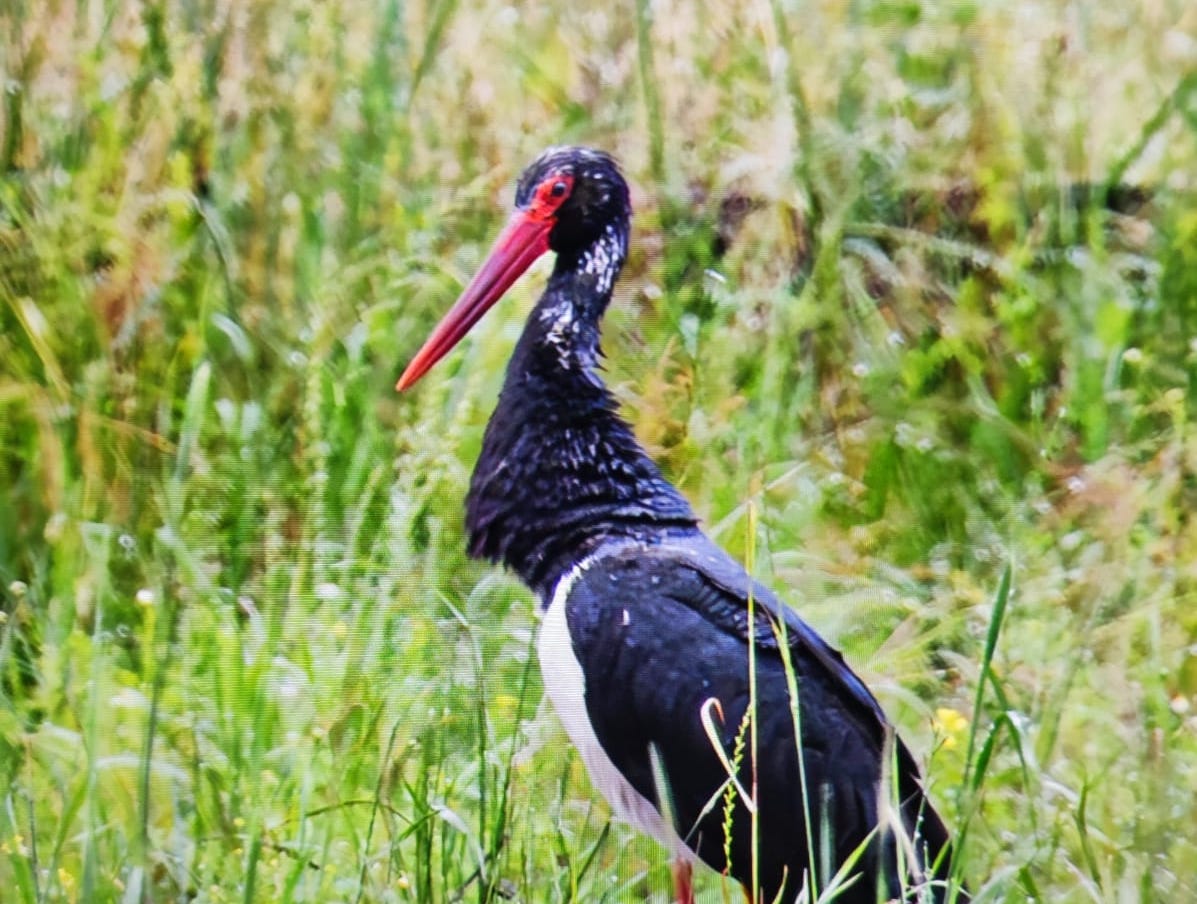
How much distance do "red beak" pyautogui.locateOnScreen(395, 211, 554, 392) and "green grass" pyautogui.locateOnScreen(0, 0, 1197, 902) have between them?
0.06 feet

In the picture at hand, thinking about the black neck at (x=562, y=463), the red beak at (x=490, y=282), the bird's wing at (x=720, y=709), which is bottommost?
the bird's wing at (x=720, y=709)

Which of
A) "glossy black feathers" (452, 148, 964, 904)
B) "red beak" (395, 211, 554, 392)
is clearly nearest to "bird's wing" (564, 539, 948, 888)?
"glossy black feathers" (452, 148, 964, 904)

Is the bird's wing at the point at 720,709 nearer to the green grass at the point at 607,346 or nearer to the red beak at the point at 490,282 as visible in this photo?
the green grass at the point at 607,346

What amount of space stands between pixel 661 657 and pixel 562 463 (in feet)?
0.87

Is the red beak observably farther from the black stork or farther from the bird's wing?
the bird's wing

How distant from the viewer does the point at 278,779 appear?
1945mm

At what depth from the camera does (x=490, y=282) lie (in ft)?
6.78

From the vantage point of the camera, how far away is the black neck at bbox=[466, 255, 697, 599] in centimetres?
200

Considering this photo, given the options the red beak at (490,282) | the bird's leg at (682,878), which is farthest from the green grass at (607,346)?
the bird's leg at (682,878)

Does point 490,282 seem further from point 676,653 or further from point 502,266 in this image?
point 676,653

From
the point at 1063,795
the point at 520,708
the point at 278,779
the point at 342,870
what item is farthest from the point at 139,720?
the point at 1063,795

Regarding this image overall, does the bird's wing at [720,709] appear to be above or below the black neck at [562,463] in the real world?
below

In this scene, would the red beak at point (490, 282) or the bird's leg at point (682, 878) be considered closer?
the bird's leg at point (682, 878)

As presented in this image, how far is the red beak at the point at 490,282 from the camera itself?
204 centimetres
